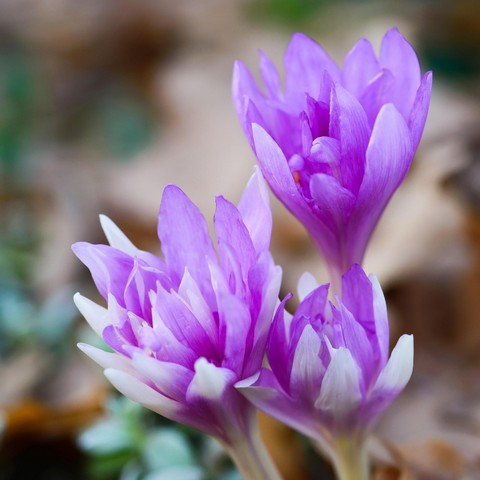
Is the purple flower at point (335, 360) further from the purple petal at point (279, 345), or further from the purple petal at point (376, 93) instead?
the purple petal at point (376, 93)

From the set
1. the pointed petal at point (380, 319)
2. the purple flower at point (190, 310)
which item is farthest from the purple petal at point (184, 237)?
the pointed petal at point (380, 319)

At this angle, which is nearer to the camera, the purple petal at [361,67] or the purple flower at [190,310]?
the purple flower at [190,310]

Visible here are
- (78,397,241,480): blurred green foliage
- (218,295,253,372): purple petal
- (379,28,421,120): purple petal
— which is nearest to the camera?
(218,295,253,372): purple petal

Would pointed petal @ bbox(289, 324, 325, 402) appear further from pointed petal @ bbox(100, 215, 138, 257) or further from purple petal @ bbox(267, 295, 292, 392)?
pointed petal @ bbox(100, 215, 138, 257)

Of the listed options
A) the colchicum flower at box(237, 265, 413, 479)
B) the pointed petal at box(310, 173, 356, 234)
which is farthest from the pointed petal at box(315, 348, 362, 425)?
the pointed petal at box(310, 173, 356, 234)

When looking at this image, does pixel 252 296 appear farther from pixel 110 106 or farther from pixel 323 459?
pixel 110 106

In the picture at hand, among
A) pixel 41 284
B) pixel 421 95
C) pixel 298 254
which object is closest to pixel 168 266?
pixel 421 95

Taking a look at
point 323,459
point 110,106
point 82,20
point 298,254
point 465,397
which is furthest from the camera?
point 82,20
